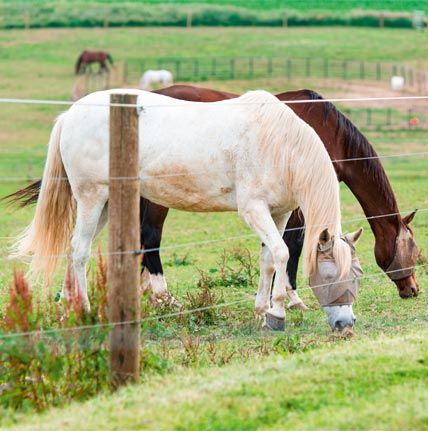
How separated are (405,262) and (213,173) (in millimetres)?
2316

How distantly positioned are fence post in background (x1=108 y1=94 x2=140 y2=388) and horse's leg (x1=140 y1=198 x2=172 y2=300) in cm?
375

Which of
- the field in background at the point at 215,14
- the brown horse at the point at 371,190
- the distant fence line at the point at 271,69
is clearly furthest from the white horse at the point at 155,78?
the brown horse at the point at 371,190

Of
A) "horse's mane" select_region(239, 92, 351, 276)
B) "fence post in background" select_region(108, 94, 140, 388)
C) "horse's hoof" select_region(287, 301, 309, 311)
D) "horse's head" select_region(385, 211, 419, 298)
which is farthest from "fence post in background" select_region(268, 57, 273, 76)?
"fence post in background" select_region(108, 94, 140, 388)

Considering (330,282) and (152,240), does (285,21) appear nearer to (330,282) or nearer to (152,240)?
(152,240)

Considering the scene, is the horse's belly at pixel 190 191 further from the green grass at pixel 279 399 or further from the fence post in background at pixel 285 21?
the fence post in background at pixel 285 21

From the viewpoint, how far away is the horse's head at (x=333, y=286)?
6812mm

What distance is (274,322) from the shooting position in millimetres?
7160

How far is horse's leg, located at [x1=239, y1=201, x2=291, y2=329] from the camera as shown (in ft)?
22.8

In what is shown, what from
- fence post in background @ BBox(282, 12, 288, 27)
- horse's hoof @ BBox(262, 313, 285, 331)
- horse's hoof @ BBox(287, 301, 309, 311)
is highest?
fence post in background @ BBox(282, 12, 288, 27)

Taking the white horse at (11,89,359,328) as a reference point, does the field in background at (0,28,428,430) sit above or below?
below

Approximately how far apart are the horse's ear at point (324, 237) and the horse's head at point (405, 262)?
5.85 feet

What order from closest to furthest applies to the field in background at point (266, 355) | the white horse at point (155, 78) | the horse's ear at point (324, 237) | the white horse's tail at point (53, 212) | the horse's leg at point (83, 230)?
1. the field in background at point (266, 355)
2. the horse's ear at point (324, 237)
3. the horse's leg at point (83, 230)
4. the white horse's tail at point (53, 212)
5. the white horse at point (155, 78)

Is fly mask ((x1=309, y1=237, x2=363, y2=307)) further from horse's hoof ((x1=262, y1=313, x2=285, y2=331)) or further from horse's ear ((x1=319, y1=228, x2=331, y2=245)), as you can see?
horse's hoof ((x1=262, y1=313, x2=285, y2=331))

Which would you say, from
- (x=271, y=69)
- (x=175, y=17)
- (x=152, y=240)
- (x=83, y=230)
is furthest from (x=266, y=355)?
(x=175, y=17)
